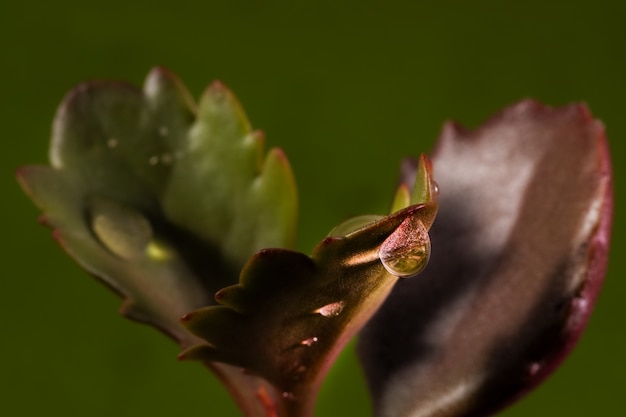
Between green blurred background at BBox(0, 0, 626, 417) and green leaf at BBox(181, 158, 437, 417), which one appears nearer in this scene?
green leaf at BBox(181, 158, 437, 417)

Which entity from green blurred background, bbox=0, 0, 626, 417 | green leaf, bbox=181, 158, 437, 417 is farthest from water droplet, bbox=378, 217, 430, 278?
green blurred background, bbox=0, 0, 626, 417

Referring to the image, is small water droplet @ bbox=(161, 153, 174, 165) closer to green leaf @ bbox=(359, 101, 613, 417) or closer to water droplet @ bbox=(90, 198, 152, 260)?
water droplet @ bbox=(90, 198, 152, 260)

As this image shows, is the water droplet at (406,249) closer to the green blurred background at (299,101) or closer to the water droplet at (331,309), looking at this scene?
the water droplet at (331,309)

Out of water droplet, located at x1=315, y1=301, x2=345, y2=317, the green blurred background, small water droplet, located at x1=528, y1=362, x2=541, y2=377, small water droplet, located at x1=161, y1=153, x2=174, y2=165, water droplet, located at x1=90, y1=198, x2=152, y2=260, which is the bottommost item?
small water droplet, located at x1=528, y1=362, x2=541, y2=377

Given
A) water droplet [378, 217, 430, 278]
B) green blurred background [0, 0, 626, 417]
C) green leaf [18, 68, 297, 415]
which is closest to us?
water droplet [378, 217, 430, 278]

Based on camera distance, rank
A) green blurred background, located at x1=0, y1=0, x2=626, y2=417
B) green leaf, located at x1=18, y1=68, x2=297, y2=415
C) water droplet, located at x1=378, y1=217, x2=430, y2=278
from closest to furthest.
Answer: water droplet, located at x1=378, y1=217, x2=430, y2=278 → green leaf, located at x1=18, y1=68, x2=297, y2=415 → green blurred background, located at x1=0, y1=0, x2=626, y2=417

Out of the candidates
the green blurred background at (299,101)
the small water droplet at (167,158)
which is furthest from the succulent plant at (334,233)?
the green blurred background at (299,101)

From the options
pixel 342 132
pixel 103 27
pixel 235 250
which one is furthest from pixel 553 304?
pixel 103 27
